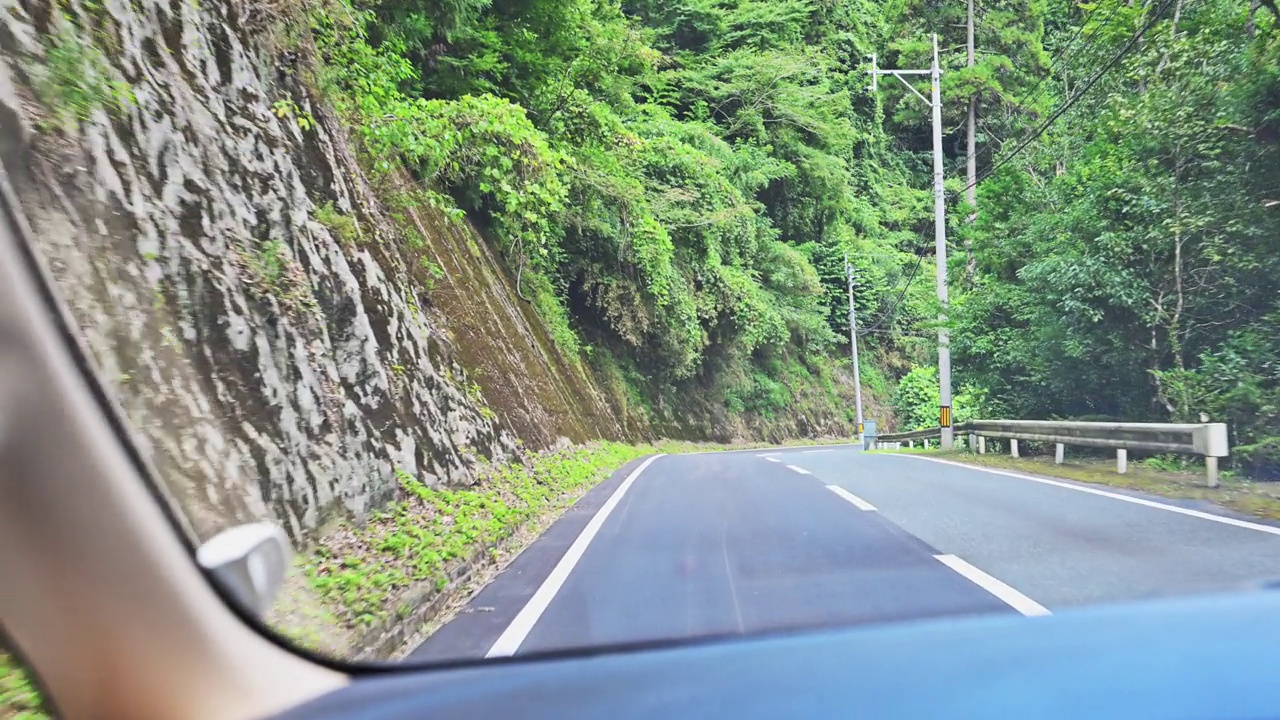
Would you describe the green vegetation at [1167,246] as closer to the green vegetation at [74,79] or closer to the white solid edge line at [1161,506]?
the white solid edge line at [1161,506]

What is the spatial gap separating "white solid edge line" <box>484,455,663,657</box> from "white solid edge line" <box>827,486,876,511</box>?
9.57 feet

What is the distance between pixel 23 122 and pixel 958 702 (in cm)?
446

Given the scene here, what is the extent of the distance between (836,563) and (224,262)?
487cm

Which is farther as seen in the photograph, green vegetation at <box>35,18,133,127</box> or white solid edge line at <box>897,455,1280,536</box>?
white solid edge line at <box>897,455,1280,536</box>

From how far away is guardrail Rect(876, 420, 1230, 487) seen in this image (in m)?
11.0

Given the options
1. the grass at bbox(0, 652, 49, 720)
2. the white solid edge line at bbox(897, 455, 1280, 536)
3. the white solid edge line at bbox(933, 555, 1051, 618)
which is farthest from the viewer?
the white solid edge line at bbox(897, 455, 1280, 536)

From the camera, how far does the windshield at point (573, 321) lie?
4812 mm

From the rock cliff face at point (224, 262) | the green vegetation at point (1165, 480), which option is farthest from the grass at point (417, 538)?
the green vegetation at point (1165, 480)

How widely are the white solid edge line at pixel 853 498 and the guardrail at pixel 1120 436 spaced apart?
460cm

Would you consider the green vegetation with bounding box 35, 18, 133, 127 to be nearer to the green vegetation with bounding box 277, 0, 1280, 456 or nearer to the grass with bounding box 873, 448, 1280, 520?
the green vegetation with bounding box 277, 0, 1280, 456

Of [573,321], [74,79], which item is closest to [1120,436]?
[74,79]

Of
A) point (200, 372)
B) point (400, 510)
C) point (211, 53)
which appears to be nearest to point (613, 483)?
point (400, 510)

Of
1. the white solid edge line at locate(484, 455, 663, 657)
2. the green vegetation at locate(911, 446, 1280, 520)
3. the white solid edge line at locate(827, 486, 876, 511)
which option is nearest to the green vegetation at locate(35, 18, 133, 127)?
the white solid edge line at locate(484, 455, 663, 657)

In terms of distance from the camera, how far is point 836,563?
6.47 m
